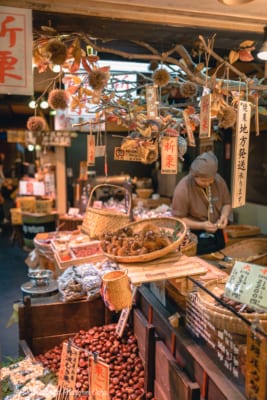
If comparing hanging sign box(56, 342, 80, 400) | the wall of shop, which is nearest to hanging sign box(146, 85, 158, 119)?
hanging sign box(56, 342, 80, 400)

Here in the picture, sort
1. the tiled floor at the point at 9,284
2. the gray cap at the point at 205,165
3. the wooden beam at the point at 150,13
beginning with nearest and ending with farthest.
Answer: the wooden beam at the point at 150,13, the gray cap at the point at 205,165, the tiled floor at the point at 9,284

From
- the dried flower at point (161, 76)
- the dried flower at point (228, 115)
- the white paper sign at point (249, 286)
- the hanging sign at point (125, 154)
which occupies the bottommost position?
the white paper sign at point (249, 286)

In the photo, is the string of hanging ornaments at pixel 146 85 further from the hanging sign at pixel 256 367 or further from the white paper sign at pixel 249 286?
the hanging sign at pixel 256 367

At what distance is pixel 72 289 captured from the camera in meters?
3.39

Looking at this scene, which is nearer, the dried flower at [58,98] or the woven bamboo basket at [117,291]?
the woven bamboo basket at [117,291]

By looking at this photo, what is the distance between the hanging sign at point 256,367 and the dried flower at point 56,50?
179cm

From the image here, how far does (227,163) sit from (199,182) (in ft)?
9.20

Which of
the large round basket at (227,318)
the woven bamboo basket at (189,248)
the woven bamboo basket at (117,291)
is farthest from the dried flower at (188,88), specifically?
the large round basket at (227,318)

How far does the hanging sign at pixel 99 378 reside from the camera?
86.6 inches

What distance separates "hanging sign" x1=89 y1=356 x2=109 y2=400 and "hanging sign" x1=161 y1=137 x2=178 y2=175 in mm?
1601

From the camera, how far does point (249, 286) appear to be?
5.24 feet

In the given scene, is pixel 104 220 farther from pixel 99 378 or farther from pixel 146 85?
pixel 99 378

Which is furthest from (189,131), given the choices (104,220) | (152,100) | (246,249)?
(246,249)

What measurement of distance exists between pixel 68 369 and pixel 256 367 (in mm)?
1385
